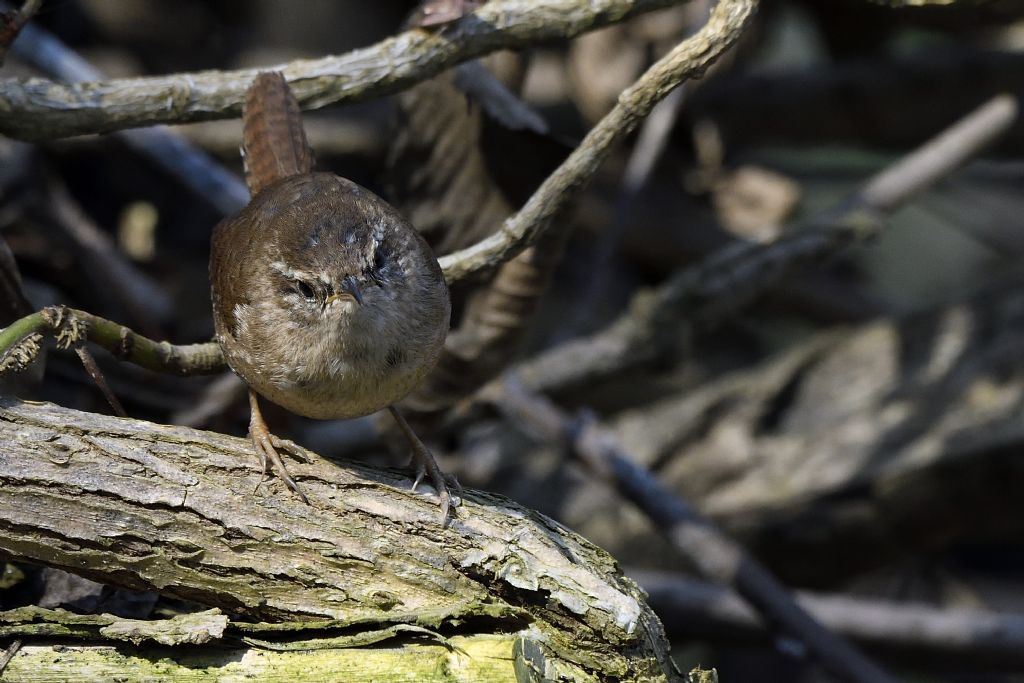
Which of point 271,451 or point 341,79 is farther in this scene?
point 341,79

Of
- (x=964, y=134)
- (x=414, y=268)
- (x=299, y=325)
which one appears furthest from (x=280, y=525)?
(x=964, y=134)

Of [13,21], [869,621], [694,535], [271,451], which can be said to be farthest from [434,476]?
[869,621]

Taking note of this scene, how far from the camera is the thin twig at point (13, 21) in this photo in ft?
8.16

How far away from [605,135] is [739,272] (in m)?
1.85

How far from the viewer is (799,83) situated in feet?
19.3

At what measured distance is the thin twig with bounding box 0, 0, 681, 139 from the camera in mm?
2641

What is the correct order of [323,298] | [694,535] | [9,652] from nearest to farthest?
1. [9,652]
2. [323,298]
3. [694,535]

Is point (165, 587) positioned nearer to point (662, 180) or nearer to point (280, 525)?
point (280, 525)

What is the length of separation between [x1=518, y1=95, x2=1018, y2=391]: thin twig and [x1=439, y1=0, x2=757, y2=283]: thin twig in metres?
1.66

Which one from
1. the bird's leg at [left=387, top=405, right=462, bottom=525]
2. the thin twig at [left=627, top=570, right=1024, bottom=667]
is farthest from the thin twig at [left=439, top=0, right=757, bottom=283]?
the thin twig at [left=627, top=570, right=1024, bottom=667]

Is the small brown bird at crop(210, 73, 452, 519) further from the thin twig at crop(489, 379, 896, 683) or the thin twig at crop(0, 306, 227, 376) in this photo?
the thin twig at crop(489, 379, 896, 683)

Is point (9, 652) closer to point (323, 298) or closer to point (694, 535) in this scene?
point (323, 298)

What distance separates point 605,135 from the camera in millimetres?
2590

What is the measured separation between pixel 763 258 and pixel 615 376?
34.0 inches
